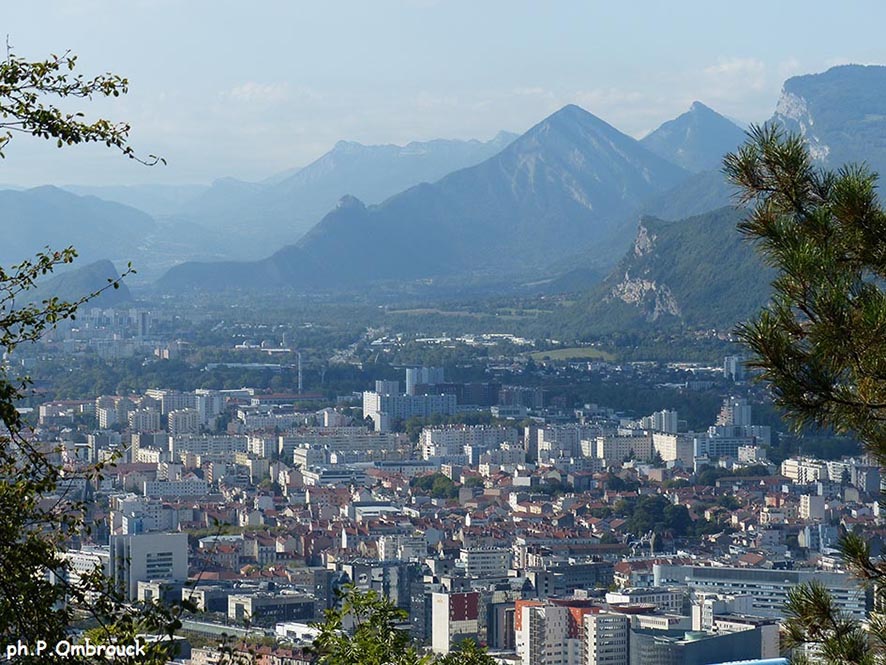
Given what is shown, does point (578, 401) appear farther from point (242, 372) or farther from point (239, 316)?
point (239, 316)

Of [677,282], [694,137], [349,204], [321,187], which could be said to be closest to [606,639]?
[677,282]

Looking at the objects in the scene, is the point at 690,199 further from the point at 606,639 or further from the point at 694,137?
the point at 606,639

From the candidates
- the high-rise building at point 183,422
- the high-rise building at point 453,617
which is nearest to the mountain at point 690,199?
the high-rise building at point 183,422

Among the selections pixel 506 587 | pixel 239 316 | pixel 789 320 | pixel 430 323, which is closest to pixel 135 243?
pixel 239 316

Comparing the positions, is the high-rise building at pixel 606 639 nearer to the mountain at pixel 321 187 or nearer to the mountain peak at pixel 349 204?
the mountain peak at pixel 349 204

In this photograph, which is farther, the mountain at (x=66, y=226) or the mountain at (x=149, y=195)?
the mountain at (x=149, y=195)

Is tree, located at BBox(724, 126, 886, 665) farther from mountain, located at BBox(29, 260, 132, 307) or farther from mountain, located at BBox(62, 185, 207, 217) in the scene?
mountain, located at BBox(62, 185, 207, 217)
